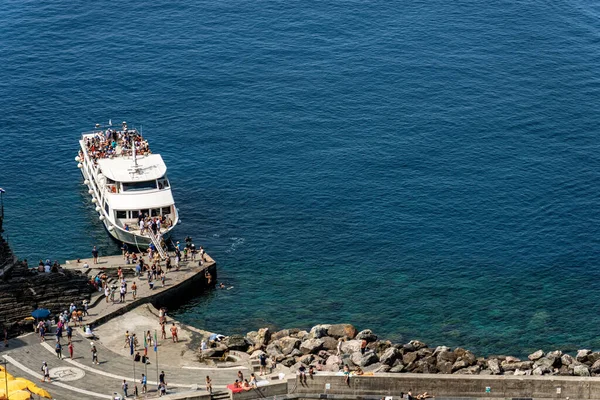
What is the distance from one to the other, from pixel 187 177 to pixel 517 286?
47169mm

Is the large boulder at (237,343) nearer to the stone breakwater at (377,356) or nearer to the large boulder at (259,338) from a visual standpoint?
the stone breakwater at (377,356)

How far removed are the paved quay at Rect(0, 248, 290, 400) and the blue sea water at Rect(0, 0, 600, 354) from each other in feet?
21.1

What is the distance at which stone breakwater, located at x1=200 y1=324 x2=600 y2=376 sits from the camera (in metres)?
115

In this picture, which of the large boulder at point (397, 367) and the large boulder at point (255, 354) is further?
the large boulder at point (255, 354)

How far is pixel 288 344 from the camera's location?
4759 inches

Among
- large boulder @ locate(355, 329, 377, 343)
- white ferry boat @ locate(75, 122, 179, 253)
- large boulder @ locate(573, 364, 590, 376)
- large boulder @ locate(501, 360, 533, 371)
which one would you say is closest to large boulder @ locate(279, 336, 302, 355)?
large boulder @ locate(355, 329, 377, 343)

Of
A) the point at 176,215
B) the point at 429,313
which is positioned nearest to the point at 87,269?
the point at 176,215

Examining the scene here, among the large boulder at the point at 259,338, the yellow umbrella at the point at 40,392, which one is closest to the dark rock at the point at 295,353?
the large boulder at the point at 259,338

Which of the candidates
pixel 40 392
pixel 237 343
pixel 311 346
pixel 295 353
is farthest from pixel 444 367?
pixel 40 392

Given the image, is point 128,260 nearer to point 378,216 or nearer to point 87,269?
point 87,269

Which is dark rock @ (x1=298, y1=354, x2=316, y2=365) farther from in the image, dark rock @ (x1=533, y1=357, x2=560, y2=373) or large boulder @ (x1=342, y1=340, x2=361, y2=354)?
dark rock @ (x1=533, y1=357, x2=560, y2=373)

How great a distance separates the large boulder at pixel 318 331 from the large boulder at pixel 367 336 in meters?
3.12

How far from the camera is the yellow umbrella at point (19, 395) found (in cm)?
9981

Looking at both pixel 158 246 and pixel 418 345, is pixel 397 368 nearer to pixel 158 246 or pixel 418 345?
pixel 418 345
